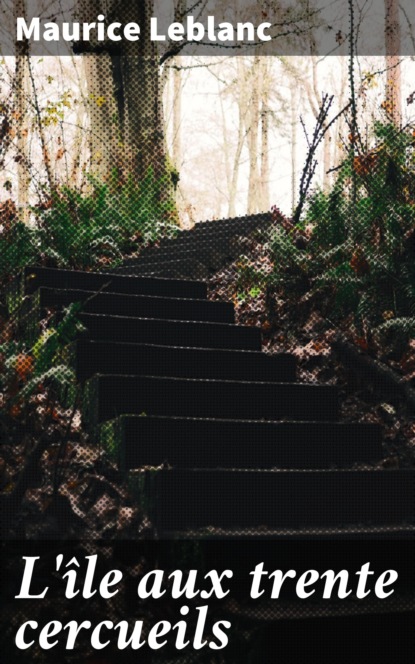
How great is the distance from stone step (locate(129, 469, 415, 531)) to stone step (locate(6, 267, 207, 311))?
2050 mm

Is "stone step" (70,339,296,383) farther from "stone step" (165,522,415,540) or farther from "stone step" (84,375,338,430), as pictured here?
"stone step" (165,522,415,540)

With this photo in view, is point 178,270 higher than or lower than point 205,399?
higher

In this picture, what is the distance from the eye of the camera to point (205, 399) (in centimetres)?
487

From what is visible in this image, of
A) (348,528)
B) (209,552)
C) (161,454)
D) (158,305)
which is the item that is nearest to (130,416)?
(161,454)

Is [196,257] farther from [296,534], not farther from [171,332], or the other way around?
[296,534]

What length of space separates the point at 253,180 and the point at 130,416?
938 inches

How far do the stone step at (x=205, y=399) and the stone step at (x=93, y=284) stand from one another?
116cm

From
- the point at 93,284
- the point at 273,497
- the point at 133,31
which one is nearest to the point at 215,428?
the point at 273,497

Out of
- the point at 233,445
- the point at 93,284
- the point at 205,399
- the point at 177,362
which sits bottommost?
the point at 233,445

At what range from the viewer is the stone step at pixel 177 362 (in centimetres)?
495

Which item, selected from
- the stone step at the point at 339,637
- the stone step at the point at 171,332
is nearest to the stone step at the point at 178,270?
the stone step at the point at 171,332

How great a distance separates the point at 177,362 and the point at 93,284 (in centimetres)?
126

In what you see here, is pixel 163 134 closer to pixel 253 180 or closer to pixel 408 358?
pixel 408 358

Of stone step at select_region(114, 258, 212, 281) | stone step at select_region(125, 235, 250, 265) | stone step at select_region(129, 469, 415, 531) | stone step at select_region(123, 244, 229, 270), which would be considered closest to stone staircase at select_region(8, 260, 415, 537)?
stone step at select_region(129, 469, 415, 531)
